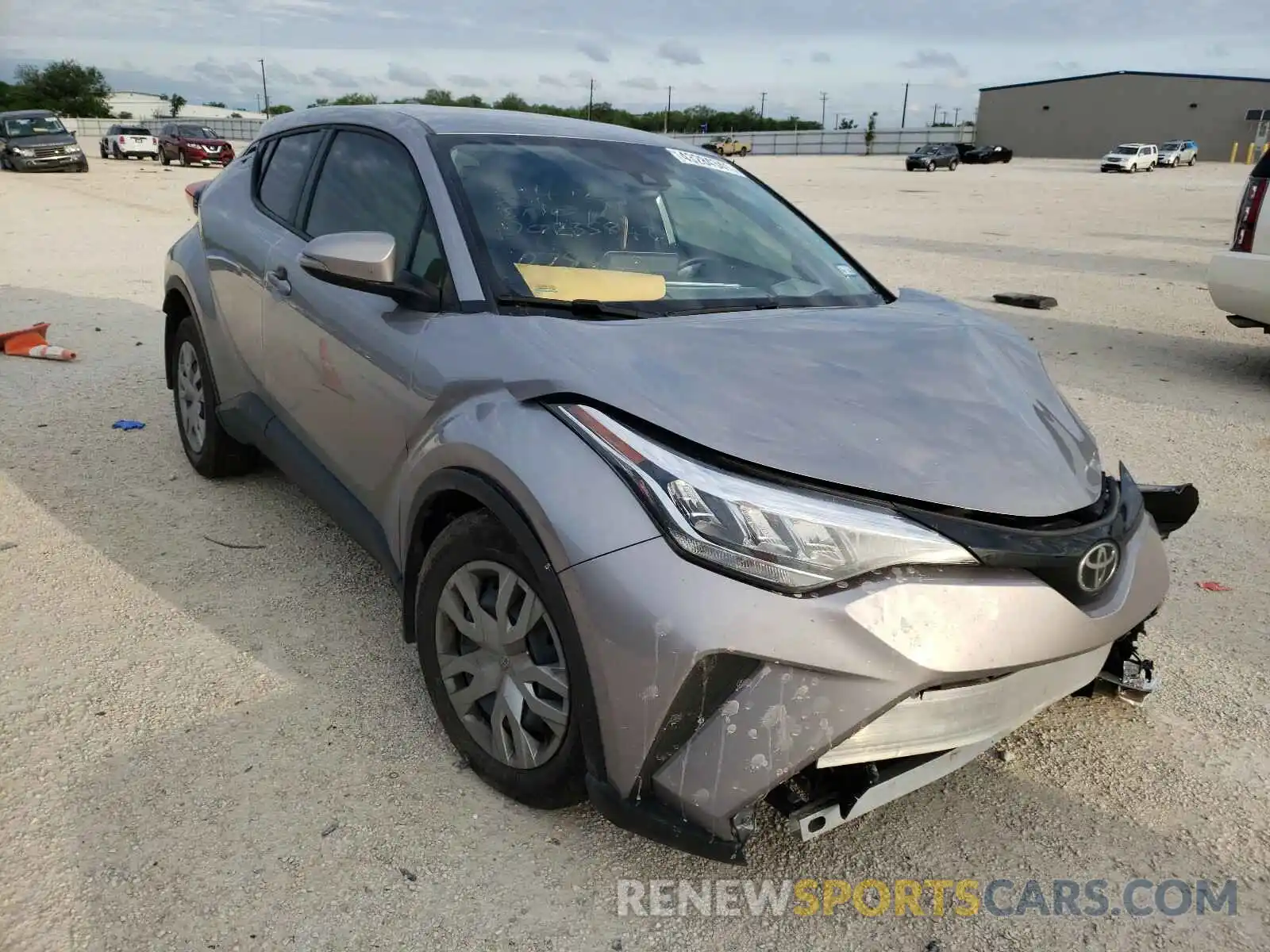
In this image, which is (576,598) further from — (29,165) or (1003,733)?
(29,165)

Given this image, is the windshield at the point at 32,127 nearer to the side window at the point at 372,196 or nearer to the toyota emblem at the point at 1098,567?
the side window at the point at 372,196

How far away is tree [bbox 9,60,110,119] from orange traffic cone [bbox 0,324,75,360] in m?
81.9

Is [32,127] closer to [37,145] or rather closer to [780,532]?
[37,145]

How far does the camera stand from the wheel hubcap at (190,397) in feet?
15.2

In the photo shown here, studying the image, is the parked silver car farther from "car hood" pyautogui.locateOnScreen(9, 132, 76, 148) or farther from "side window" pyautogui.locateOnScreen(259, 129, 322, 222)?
"car hood" pyautogui.locateOnScreen(9, 132, 76, 148)

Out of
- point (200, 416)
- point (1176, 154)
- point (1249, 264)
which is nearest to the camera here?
point (200, 416)

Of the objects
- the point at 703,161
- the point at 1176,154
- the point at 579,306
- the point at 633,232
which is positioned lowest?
the point at 579,306

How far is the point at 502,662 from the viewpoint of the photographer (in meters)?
2.45

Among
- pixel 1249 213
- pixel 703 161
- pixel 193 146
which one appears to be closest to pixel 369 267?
pixel 703 161

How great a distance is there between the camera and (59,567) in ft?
12.8

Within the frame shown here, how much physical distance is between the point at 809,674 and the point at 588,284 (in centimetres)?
141

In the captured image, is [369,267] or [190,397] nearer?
[369,267]

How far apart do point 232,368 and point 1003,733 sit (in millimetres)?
3312

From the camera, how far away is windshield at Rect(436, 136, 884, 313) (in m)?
2.90
